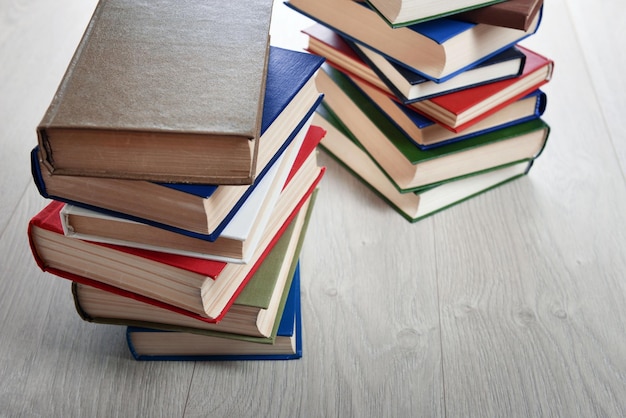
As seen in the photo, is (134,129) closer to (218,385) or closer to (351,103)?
(218,385)

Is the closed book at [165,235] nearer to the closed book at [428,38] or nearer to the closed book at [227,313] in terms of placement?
the closed book at [227,313]

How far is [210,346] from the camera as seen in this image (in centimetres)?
86

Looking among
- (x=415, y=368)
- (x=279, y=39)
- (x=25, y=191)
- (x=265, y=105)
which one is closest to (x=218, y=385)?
(x=415, y=368)

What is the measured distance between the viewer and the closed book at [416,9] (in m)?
0.89

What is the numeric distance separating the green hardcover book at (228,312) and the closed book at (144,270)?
19 millimetres

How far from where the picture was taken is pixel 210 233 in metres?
0.67

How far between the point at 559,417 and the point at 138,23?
631 mm

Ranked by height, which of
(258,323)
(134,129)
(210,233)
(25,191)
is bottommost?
(25,191)

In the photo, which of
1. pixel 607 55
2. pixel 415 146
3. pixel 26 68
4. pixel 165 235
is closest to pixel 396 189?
pixel 415 146

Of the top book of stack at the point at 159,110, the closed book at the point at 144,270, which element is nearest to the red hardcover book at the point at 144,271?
the closed book at the point at 144,270

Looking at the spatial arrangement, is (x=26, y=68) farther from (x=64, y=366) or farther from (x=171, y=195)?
(x=171, y=195)

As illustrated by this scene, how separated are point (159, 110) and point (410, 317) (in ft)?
1.47

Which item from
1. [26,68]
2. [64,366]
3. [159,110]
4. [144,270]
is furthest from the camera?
[26,68]

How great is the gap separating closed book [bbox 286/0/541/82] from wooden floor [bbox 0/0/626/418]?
0.74ft
